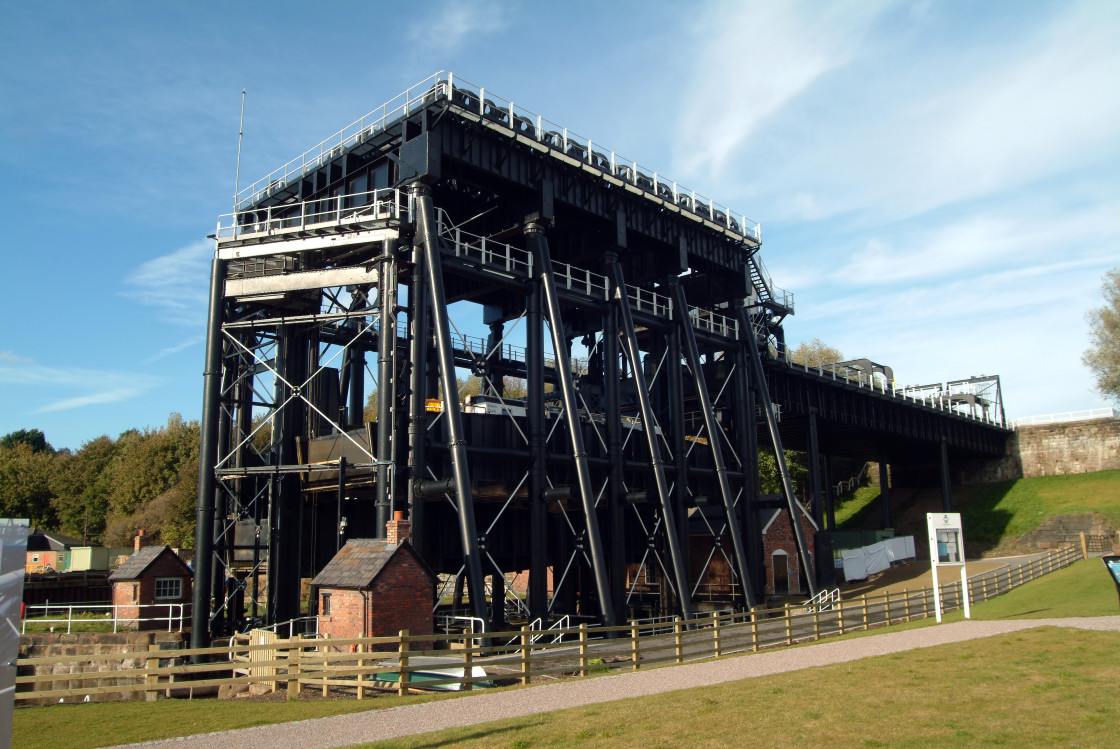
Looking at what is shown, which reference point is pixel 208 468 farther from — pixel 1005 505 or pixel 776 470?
pixel 1005 505

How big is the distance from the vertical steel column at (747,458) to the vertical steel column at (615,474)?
750 centimetres

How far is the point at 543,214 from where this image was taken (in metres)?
29.5

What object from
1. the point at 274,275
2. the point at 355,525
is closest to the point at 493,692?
the point at 355,525

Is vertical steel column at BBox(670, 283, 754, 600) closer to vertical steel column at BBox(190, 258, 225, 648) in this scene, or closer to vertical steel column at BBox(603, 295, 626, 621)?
vertical steel column at BBox(603, 295, 626, 621)

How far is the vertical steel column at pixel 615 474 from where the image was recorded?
1148 inches

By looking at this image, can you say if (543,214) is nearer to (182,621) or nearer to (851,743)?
(182,621)

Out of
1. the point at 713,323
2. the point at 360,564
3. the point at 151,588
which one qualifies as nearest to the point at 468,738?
the point at 360,564

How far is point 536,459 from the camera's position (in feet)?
88.7

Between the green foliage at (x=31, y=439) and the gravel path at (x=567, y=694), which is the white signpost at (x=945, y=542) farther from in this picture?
the green foliage at (x=31, y=439)

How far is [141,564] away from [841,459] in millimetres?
65723

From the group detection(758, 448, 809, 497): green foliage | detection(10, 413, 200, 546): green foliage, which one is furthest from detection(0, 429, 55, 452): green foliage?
detection(758, 448, 809, 497): green foliage

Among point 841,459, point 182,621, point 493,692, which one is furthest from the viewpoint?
point 841,459

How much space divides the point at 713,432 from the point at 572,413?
9170mm

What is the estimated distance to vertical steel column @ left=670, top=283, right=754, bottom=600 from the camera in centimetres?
3284
